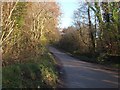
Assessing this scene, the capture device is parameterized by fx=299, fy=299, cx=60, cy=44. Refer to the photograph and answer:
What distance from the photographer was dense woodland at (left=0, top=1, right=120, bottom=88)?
13625 mm

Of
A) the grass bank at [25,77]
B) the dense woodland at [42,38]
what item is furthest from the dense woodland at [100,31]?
the grass bank at [25,77]

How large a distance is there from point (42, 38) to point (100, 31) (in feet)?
23.1

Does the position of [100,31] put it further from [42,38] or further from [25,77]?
[25,77]

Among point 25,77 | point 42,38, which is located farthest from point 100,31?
point 25,77

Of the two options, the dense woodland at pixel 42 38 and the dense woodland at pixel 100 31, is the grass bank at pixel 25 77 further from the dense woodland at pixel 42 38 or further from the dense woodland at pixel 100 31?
the dense woodland at pixel 100 31

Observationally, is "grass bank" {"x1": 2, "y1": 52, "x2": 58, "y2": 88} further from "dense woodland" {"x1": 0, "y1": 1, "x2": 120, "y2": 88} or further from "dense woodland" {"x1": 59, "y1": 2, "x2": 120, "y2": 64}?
"dense woodland" {"x1": 59, "y1": 2, "x2": 120, "y2": 64}

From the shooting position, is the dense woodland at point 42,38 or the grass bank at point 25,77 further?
the dense woodland at point 42,38

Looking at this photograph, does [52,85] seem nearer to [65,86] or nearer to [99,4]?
[65,86]

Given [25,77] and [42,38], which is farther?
[42,38]

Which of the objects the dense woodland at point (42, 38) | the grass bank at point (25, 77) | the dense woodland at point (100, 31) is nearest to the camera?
the grass bank at point (25, 77)

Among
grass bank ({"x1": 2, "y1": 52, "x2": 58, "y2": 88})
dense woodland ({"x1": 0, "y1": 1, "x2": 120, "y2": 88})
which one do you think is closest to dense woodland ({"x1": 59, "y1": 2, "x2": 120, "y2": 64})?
dense woodland ({"x1": 0, "y1": 1, "x2": 120, "y2": 88})

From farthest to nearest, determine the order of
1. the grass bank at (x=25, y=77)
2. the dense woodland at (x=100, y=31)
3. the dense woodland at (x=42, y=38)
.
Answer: the dense woodland at (x=100, y=31) → the dense woodland at (x=42, y=38) → the grass bank at (x=25, y=77)

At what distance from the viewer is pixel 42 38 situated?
116 ft

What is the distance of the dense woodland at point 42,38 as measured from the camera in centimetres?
1362
